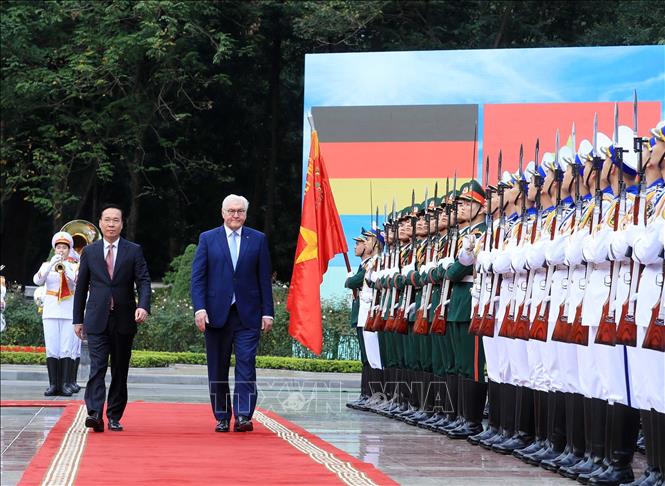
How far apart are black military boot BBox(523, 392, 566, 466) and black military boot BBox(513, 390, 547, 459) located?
173mm

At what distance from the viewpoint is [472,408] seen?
11258mm

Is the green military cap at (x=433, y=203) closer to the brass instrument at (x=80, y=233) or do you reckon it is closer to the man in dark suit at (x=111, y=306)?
the man in dark suit at (x=111, y=306)

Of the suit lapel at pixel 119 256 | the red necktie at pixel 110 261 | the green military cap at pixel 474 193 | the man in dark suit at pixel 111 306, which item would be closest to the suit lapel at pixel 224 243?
the man in dark suit at pixel 111 306

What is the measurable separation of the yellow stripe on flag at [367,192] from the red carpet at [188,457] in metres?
13.7

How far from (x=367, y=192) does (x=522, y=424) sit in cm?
1630

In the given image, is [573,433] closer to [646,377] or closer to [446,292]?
[646,377]

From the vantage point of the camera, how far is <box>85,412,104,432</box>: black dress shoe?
11.0m

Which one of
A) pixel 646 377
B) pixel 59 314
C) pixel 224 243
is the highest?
pixel 224 243

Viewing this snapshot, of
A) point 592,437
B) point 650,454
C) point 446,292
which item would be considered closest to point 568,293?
point 592,437

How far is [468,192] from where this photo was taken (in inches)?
473

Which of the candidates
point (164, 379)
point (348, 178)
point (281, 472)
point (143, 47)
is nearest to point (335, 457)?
point (281, 472)

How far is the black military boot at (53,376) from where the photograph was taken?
17.0 meters

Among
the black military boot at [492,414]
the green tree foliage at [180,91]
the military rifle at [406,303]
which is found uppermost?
the green tree foliage at [180,91]

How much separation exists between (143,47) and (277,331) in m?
12.2
